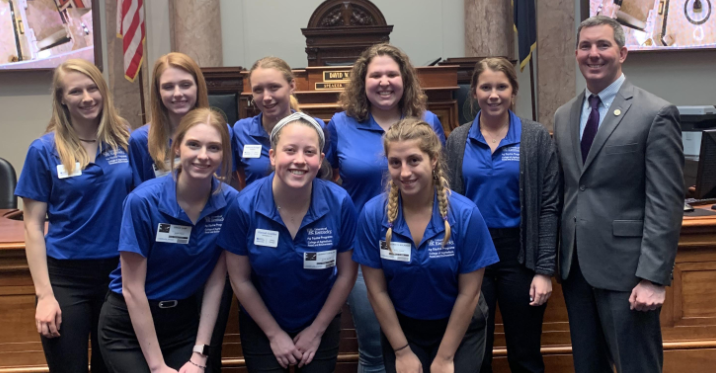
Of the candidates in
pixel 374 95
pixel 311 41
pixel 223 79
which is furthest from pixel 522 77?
pixel 374 95

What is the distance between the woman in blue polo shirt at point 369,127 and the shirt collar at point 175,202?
0.57m

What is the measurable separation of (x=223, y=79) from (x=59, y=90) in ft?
14.5

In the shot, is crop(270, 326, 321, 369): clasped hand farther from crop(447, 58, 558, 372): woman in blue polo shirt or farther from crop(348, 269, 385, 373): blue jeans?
crop(447, 58, 558, 372): woman in blue polo shirt

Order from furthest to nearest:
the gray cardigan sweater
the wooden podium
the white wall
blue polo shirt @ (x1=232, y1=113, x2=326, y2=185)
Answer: the white wall, the wooden podium, blue polo shirt @ (x1=232, y1=113, x2=326, y2=185), the gray cardigan sweater

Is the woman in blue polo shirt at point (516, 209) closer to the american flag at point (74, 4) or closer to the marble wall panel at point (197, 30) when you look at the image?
the marble wall panel at point (197, 30)

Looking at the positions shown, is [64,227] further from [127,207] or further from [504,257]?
[504,257]

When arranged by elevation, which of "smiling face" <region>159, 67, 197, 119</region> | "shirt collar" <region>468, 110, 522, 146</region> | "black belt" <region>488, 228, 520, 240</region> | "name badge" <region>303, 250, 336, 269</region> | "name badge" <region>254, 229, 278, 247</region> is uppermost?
"smiling face" <region>159, 67, 197, 119</region>

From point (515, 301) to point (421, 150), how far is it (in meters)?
0.78

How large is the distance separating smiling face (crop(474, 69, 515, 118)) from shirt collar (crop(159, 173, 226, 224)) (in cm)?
113

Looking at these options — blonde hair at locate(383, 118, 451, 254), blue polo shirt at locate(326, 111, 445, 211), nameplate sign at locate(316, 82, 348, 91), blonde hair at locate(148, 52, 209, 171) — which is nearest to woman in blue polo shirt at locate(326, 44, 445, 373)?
blue polo shirt at locate(326, 111, 445, 211)

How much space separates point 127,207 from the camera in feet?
7.05

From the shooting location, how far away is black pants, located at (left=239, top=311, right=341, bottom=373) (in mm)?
2227

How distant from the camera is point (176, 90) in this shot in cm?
260

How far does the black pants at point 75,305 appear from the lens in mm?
2365
